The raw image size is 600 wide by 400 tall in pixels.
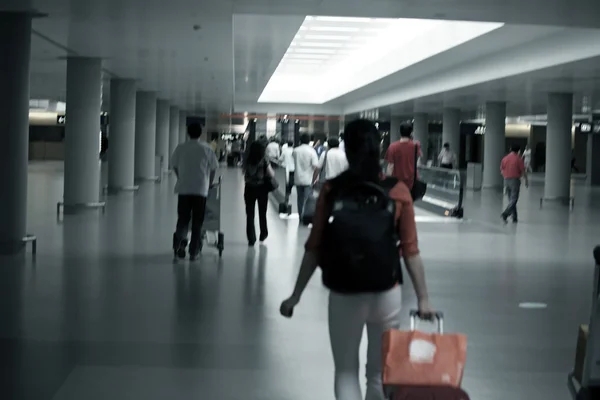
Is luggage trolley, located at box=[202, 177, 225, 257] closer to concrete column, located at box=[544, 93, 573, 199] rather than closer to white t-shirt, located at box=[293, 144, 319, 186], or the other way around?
white t-shirt, located at box=[293, 144, 319, 186]

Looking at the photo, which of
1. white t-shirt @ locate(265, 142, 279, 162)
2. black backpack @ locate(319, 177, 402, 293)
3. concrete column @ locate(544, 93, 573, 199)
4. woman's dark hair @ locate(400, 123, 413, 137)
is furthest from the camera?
white t-shirt @ locate(265, 142, 279, 162)

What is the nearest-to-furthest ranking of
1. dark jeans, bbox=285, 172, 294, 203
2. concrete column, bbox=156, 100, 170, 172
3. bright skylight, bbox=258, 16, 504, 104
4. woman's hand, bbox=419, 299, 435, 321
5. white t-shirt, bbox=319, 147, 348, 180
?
woman's hand, bbox=419, 299, 435, 321 < white t-shirt, bbox=319, 147, 348, 180 < bright skylight, bbox=258, 16, 504, 104 < dark jeans, bbox=285, 172, 294, 203 < concrete column, bbox=156, 100, 170, 172

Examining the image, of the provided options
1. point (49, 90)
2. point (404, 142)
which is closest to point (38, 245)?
point (404, 142)

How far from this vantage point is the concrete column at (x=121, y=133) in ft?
96.7

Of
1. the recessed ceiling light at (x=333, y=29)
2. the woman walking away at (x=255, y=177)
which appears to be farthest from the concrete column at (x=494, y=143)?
the woman walking away at (x=255, y=177)

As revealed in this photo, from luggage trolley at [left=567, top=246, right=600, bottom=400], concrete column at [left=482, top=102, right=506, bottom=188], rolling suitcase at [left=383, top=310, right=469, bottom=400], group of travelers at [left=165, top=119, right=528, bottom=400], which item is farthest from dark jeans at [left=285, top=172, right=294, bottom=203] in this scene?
rolling suitcase at [left=383, top=310, right=469, bottom=400]

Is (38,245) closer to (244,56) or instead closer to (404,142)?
(404,142)

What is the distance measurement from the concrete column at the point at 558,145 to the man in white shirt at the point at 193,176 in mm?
20928

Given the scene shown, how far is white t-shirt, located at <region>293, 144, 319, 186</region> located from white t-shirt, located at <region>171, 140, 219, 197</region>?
6296mm

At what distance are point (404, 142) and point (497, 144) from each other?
28603 mm

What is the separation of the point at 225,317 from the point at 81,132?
13518 mm

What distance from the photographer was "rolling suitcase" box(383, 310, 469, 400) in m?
4.19

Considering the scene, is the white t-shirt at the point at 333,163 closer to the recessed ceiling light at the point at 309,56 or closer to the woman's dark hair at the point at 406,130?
the woman's dark hair at the point at 406,130

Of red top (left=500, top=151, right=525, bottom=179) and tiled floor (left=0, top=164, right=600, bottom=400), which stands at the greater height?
red top (left=500, top=151, right=525, bottom=179)
